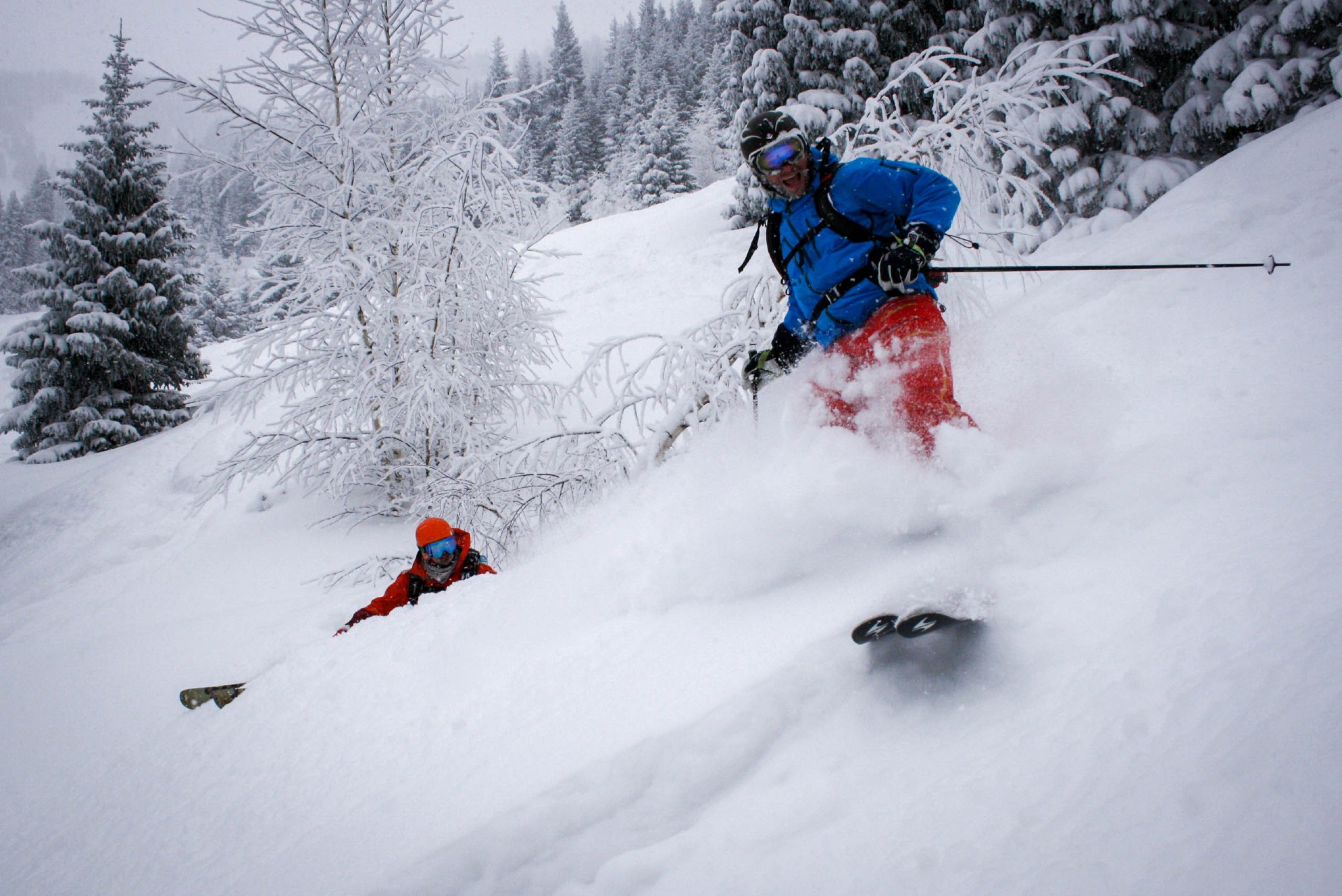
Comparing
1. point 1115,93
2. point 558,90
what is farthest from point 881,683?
point 558,90

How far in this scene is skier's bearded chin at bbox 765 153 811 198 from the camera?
2811 millimetres

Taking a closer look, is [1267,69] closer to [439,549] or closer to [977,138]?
[977,138]

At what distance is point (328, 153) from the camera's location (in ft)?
22.6

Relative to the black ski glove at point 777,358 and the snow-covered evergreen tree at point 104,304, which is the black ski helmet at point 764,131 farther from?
the snow-covered evergreen tree at point 104,304

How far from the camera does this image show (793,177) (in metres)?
2.84

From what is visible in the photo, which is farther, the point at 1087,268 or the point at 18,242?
the point at 18,242

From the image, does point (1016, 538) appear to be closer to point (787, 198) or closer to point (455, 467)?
point (787, 198)

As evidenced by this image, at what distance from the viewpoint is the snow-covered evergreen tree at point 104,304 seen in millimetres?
14039

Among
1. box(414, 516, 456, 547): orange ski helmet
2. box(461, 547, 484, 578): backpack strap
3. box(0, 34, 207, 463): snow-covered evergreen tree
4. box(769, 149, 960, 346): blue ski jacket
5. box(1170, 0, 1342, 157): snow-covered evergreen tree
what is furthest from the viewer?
box(0, 34, 207, 463): snow-covered evergreen tree

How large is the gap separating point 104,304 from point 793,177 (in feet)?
59.8

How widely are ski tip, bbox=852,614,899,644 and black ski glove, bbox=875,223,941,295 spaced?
1.50 m

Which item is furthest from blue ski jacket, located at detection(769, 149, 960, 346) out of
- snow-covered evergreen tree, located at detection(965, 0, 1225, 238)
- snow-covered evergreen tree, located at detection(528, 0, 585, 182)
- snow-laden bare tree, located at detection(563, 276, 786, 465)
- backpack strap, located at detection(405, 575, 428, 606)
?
snow-covered evergreen tree, located at detection(528, 0, 585, 182)

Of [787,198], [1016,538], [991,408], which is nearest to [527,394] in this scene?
[787,198]

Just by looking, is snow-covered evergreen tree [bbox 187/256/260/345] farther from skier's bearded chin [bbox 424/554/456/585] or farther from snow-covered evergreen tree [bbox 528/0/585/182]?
skier's bearded chin [bbox 424/554/456/585]
